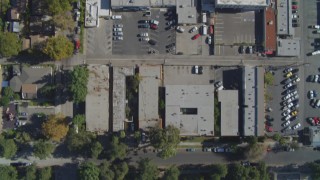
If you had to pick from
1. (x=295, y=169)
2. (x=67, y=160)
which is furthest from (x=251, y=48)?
(x=67, y=160)

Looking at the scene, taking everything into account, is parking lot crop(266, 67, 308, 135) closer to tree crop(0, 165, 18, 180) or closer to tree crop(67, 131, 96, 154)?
tree crop(67, 131, 96, 154)

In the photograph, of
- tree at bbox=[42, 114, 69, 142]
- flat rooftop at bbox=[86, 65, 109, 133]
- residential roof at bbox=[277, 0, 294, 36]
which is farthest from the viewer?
residential roof at bbox=[277, 0, 294, 36]

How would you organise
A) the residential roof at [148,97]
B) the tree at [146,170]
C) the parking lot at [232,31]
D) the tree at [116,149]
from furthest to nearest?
the parking lot at [232,31] → the residential roof at [148,97] → the tree at [116,149] → the tree at [146,170]

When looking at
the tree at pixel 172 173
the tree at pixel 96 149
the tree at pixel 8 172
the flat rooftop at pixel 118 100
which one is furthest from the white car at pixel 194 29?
the tree at pixel 8 172

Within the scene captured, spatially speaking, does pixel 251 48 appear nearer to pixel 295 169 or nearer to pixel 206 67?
pixel 206 67

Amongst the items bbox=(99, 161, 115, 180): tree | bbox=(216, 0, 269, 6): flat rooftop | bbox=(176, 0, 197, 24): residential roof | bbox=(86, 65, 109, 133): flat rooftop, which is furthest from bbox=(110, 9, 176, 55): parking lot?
bbox=(99, 161, 115, 180): tree

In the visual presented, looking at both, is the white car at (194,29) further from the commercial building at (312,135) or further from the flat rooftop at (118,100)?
the commercial building at (312,135)
